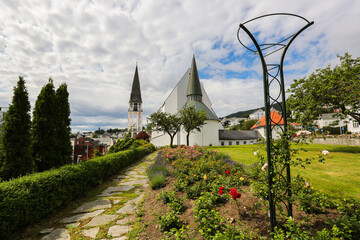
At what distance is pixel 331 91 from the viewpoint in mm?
10867

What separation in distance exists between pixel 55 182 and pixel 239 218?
4.27m

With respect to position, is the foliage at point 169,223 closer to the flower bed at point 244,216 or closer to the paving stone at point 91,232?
the flower bed at point 244,216

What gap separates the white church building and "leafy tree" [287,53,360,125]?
1563 cm

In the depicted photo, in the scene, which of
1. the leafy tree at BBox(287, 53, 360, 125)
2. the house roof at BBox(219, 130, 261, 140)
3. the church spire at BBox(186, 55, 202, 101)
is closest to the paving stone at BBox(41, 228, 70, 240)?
the leafy tree at BBox(287, 53, 360, 125)

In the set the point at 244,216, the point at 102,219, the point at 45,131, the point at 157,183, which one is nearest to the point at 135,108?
the point at 45,131

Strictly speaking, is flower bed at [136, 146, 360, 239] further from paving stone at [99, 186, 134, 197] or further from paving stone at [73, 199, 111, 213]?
paving stone at [99, 186, 134, 197]

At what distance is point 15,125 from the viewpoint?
4719mm

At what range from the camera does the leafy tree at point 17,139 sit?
446 centimetres

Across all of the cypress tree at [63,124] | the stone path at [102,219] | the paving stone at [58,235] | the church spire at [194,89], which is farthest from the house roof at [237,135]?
the paving stone at [58,235]

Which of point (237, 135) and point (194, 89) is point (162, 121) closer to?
point (194, 89)

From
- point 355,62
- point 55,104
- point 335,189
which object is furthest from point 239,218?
point 355,62

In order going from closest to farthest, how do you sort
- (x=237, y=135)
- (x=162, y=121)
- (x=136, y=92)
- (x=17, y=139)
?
(x=17, y=139), (x=162, y=121), (x=237, y=135), (x=136, y=92)

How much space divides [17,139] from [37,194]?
2212 millimetres

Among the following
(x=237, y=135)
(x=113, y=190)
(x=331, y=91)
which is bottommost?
(x=113, y=190)
